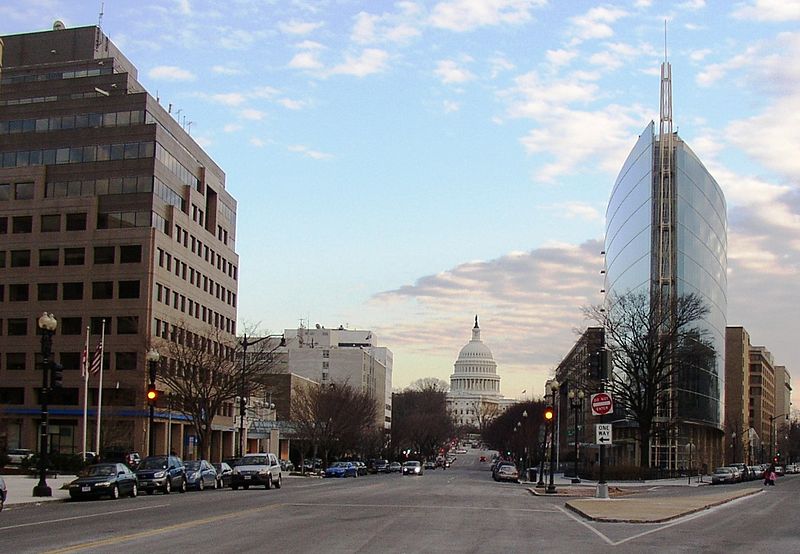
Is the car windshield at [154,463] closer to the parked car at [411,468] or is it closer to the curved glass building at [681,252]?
the parked car at [411,468]

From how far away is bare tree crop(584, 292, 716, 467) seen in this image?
3219 inches

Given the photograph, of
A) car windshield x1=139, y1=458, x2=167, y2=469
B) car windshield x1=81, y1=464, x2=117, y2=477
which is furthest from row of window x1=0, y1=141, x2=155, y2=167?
car windshield x1=81, y1=464, x2=117, y2=477

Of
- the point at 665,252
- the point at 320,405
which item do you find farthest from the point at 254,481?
the point at 665,252

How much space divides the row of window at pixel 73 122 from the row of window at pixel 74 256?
38.4 feet

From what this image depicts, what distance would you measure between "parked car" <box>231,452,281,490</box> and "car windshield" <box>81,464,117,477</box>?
11.2 metres

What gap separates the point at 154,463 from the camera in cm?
4416

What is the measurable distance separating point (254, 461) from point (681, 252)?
214 ft

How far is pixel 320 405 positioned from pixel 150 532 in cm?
8228

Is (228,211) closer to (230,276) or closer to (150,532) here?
(230,276)

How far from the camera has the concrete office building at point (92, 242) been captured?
294 ft

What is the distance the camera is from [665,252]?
4097 inches

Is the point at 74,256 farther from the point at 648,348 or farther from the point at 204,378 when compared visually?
the point at 648,348

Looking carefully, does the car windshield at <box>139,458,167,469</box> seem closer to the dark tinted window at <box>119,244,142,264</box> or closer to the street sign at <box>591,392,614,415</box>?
the street sign at <box>591,392,614,415</box>

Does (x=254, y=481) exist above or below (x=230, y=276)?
below
